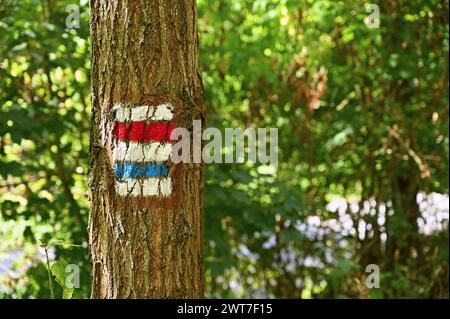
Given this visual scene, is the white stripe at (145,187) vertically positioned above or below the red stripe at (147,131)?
below

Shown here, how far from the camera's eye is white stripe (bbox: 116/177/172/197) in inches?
100

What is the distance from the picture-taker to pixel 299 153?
235 inches

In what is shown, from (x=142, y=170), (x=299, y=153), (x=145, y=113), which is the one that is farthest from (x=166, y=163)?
(x=299, y=153)

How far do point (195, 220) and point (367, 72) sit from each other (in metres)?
3.22

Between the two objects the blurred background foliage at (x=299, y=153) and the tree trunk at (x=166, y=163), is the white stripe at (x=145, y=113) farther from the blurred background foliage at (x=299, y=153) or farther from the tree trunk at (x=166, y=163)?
the blurred background foliage at (x=299, y=153)

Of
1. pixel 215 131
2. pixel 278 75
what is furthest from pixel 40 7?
pixel 278 75

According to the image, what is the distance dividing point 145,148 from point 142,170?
0.25 ft

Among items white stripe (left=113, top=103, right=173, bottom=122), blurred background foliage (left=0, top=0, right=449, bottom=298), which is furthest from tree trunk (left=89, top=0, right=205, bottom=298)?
blurred background foliage (left=0, top=0, right=449, bottom=298)

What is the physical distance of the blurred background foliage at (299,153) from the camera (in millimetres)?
4855

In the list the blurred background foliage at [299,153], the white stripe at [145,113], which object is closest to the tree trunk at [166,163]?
the white stripe at [145,113]

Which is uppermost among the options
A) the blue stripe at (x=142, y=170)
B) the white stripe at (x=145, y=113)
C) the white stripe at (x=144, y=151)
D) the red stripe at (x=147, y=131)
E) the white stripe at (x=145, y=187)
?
the white stripe at (x=145, y=113)

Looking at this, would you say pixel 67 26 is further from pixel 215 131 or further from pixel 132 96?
pixel 132 96

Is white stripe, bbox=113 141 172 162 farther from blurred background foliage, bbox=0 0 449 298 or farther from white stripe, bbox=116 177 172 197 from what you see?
blurred background foliage, bbox=0 0 449 298

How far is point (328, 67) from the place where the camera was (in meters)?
5.68
